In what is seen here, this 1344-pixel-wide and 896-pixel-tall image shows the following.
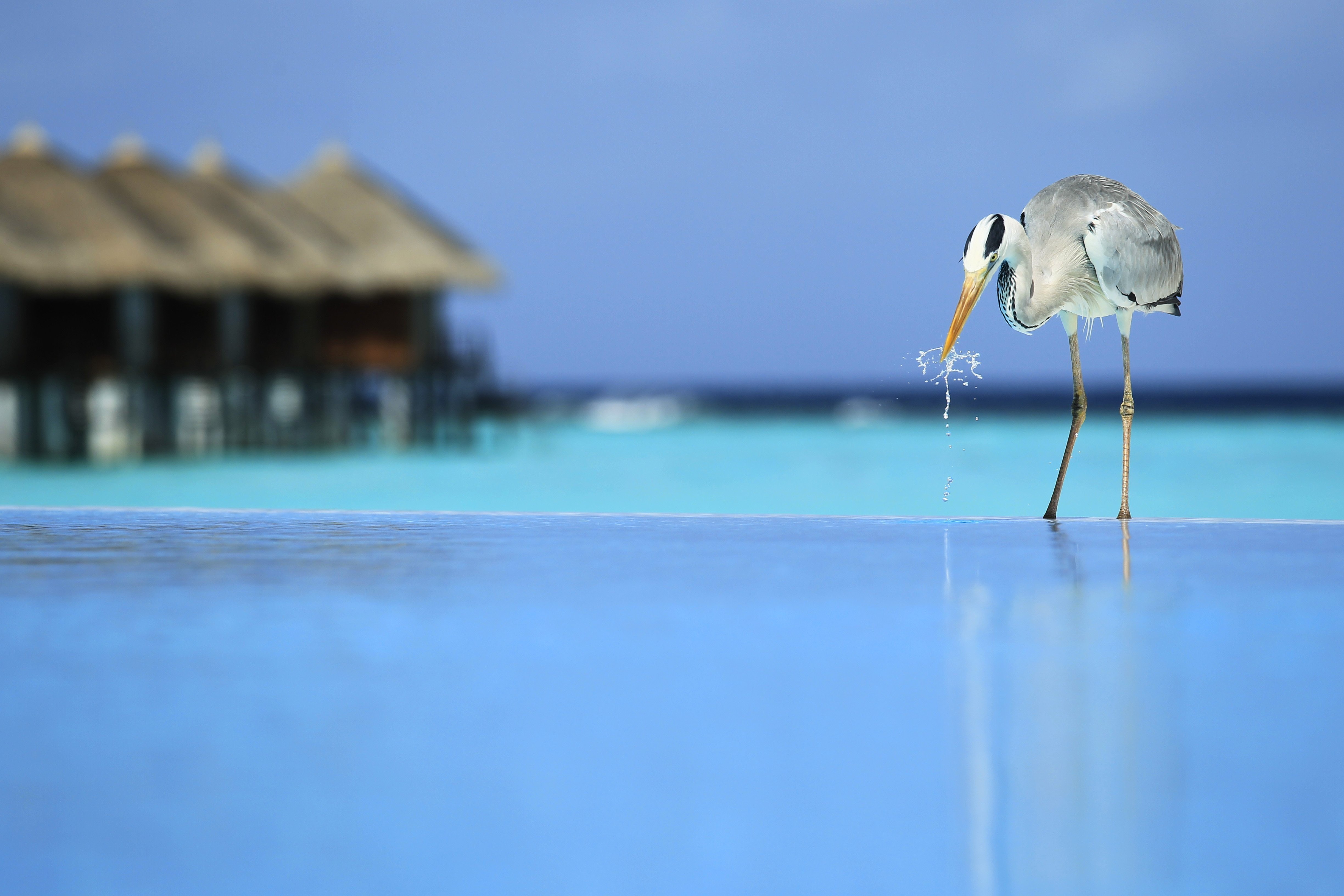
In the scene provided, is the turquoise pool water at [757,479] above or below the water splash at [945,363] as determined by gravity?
below

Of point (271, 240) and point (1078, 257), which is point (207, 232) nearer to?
point (271, 240)

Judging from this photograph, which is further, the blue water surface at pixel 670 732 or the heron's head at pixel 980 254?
the heron's head at pixel 980 254

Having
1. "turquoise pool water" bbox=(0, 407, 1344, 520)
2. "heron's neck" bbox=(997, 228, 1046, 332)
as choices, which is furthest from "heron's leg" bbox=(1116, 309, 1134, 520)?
"turquoise pool water" bbox=(0, 407, 1344, 520)

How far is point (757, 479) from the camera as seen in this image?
68.7 feet

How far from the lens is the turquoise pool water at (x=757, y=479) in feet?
53.8

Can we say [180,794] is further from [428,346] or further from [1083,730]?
[428,346]

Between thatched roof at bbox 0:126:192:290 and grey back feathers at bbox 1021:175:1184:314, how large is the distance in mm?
13873

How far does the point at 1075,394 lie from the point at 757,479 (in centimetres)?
1624

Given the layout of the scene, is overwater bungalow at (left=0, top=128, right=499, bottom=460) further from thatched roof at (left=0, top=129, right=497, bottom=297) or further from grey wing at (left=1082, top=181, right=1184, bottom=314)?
grey wing at (left=1082, top=181, right=1184, bottom=314)

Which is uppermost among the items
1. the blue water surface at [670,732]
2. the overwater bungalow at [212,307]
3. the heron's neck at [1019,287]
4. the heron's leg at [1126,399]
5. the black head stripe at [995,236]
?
the overwater bungalow at [212,307]

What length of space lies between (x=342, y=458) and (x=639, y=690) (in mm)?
17979

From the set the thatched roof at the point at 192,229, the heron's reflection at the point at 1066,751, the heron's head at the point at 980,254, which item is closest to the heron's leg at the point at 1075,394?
the heron's head at the point at 980,254

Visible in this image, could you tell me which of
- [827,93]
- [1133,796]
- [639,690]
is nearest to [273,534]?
[639,690]

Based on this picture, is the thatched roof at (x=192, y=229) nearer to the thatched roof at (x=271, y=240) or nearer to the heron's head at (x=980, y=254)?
the thatched roof at (x=271, y=240)
